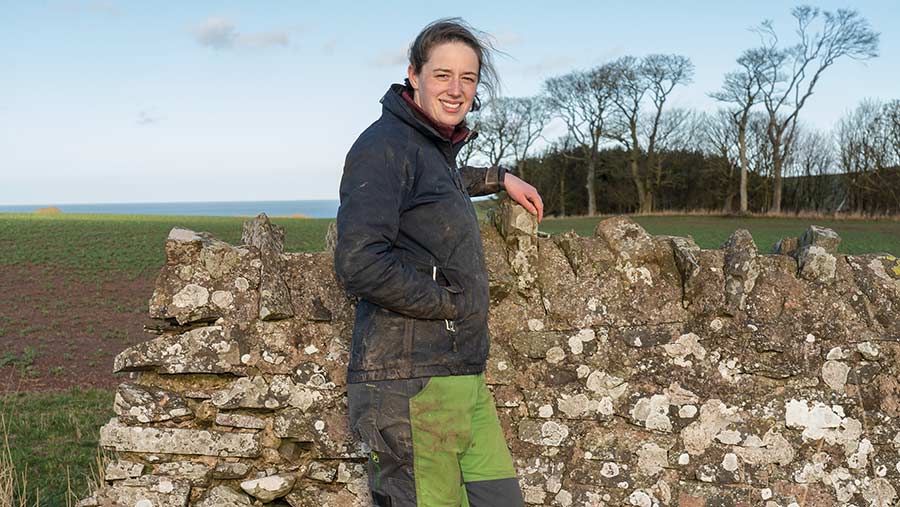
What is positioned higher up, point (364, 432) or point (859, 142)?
point (859, 142)

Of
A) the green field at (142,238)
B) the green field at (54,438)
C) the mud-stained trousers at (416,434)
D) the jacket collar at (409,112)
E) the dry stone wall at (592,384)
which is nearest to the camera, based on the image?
the mud-stained trousers at (416,434)

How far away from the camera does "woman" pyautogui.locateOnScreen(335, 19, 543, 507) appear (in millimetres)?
2512

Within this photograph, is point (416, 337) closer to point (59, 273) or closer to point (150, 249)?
point (59, 273)

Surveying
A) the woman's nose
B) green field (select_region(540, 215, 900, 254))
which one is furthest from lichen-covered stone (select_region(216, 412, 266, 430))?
green field (select_region(540, 215, 900, 254))

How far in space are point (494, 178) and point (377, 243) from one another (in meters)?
1.20

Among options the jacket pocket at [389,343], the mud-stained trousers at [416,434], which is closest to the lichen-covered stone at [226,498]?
the mud-stained trousers at [416,434]

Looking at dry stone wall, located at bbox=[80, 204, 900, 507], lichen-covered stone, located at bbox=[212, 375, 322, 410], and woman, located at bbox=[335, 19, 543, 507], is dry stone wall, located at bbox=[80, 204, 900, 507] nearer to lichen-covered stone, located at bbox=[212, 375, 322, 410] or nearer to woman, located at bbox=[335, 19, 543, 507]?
lichen-covered stone, located at bbox=[212, 375, 322, 410]

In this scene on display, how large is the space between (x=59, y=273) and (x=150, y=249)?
5.76 m

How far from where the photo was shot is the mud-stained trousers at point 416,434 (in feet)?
8.55

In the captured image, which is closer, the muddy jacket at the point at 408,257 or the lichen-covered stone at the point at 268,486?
the muddy jacket at the point at 408,257

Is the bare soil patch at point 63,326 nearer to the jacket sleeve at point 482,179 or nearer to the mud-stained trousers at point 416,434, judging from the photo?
the jacket sleeve at point 482,179

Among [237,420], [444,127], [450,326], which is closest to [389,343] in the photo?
[450,326]

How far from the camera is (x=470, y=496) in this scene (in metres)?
2.77

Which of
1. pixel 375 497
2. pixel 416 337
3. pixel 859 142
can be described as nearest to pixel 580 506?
pixel 375 497
